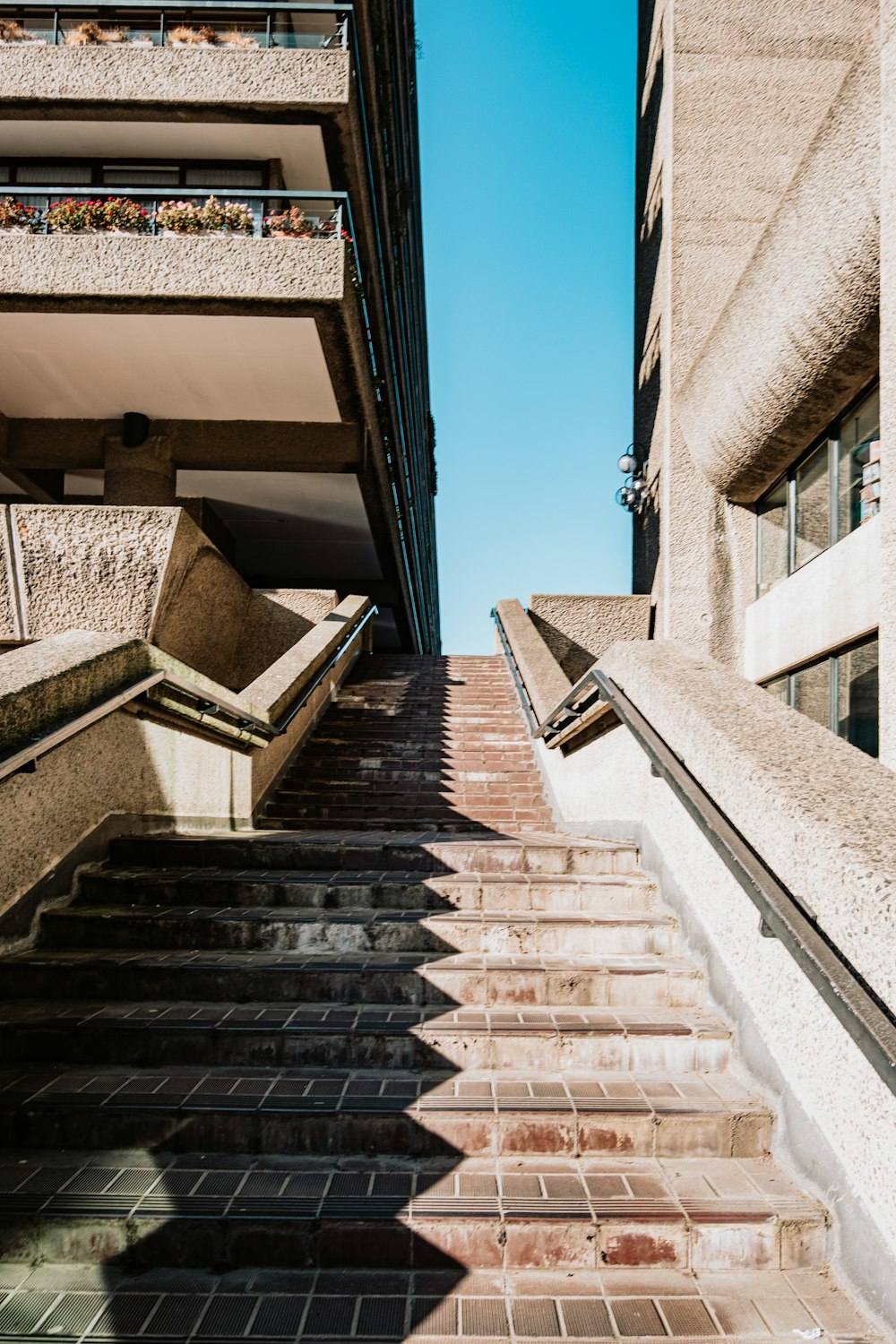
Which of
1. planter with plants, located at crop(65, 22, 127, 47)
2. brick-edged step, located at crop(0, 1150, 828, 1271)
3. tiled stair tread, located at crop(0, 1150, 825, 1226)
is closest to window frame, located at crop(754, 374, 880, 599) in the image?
tiled stair tread, located at crop(0, 1150, 825, 1226)

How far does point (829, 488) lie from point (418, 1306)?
7211mm

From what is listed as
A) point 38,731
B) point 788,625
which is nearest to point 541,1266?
point 38,731

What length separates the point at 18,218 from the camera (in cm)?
1080

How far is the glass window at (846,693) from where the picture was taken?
6832mm

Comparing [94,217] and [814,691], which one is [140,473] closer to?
[94,217]

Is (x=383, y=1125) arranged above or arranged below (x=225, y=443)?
below

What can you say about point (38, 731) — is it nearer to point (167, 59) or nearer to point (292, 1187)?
point (292, 1187)

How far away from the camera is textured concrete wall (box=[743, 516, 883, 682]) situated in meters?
6.69

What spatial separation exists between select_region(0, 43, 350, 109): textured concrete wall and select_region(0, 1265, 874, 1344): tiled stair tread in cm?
1222

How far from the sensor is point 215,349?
37.9 ft

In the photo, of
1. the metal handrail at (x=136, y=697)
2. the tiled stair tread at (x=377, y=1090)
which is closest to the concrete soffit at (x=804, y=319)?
the metal handrail at (x=136, y=697)

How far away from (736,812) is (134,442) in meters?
11.9

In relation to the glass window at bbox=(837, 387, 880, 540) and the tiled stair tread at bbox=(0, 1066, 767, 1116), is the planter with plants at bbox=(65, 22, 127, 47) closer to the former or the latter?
the glass window at bbox=(837, 387, 880, 540)

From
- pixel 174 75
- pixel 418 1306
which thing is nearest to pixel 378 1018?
pixel 418 1306
